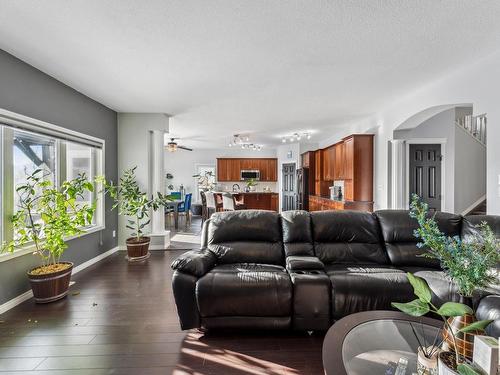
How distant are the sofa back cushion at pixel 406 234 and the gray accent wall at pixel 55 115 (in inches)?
160

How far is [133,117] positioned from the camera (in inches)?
201

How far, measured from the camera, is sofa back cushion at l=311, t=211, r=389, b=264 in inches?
108

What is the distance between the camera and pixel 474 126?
18.4ft

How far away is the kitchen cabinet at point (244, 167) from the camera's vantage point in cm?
1024

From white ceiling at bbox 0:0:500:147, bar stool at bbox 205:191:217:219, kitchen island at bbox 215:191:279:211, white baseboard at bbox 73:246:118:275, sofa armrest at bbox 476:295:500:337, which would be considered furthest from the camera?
kitchen island at bbox 215:191:279:211

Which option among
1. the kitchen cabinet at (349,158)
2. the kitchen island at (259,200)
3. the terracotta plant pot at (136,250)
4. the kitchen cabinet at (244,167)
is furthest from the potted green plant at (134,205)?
the kitchen cabinet at (244,167)

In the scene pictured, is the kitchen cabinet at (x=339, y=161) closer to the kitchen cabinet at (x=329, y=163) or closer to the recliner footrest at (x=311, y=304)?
the kitchen cabinet at (x=329, y=163)

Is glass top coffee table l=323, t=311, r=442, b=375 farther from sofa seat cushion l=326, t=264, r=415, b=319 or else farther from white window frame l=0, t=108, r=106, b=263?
white window frame l=0, t=108, r=106, b=263

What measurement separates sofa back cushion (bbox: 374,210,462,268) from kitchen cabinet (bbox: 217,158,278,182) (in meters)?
7.45

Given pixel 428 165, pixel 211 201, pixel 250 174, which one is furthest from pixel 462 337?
pixel 250 174

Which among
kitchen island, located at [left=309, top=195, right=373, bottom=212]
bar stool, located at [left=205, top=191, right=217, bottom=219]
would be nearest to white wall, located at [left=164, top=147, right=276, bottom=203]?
bar stool, located at [left=205, top=191, right=217, bottom=219]

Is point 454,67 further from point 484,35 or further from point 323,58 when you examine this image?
point 323,58

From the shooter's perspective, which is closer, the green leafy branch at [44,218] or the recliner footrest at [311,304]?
the recliner footrest at [311,304]

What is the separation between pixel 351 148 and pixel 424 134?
137 cm
